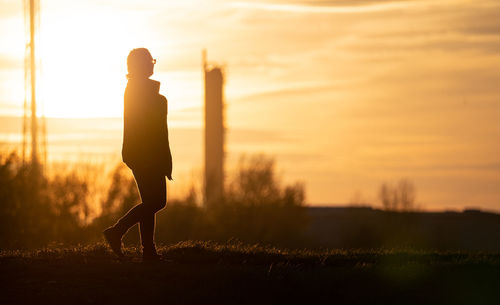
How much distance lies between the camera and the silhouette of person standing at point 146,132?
13.1 m

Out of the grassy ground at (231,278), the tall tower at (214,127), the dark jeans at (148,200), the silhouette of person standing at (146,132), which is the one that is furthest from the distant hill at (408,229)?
the silhouette of person standing at (146,132)

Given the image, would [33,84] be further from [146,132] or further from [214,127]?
[214,127]

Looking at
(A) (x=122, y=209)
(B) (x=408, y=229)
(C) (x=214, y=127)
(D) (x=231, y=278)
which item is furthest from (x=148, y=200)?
(C) (x=214, y=127)

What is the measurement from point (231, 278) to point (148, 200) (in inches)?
58.8

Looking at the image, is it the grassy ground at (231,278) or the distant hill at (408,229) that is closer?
the grassy ground at (231,278)

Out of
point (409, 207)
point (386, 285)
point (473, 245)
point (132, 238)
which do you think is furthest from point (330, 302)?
point (409, 207)

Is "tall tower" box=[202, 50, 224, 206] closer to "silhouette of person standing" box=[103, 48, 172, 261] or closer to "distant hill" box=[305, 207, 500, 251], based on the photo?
"distant hill" box=[305, 207, 500, 251]

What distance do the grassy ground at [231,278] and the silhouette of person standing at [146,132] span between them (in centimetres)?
92

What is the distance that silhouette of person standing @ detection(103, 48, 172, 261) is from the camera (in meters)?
13.1

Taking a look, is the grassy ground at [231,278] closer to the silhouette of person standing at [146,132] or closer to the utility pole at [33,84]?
the silhouette of person standing at [146,132]

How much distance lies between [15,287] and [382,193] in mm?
85014

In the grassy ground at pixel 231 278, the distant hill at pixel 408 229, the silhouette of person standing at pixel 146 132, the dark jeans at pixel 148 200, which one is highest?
the silhouette of person standing at pixel 146 132

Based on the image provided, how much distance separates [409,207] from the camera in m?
90.8

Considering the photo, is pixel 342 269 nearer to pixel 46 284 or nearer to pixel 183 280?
pixel 183 280
